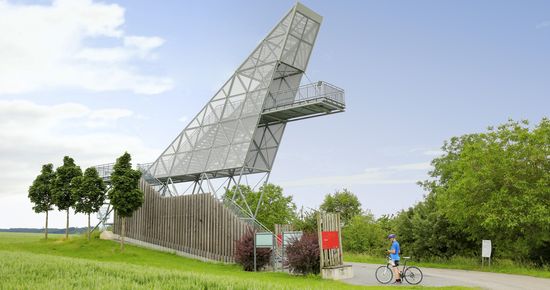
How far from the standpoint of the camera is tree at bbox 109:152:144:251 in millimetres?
36094

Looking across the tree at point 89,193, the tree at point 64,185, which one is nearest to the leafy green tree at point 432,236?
the tree at point 89,193

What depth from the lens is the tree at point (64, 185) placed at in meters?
45.0

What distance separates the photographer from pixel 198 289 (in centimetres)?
878

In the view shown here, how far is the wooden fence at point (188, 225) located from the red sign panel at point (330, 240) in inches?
344

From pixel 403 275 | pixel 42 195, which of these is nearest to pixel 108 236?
pixel 42 195

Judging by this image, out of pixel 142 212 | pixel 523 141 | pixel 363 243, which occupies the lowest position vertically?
pixel 363 243

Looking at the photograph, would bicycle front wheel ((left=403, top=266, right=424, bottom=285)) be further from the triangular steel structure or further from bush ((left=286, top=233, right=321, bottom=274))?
the triangular steel structure

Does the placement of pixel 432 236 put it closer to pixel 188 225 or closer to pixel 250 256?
pixel 250 256

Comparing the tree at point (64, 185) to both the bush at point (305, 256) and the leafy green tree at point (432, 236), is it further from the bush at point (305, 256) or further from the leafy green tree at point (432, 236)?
the leafy green tree at point (432, 236)

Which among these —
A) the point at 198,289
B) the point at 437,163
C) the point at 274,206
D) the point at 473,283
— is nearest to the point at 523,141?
the point at 473,283

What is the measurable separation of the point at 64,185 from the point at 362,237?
29.6 meters

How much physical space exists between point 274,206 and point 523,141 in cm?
3693

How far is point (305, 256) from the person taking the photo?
22531mm

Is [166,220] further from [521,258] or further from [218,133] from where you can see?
[521,258]
